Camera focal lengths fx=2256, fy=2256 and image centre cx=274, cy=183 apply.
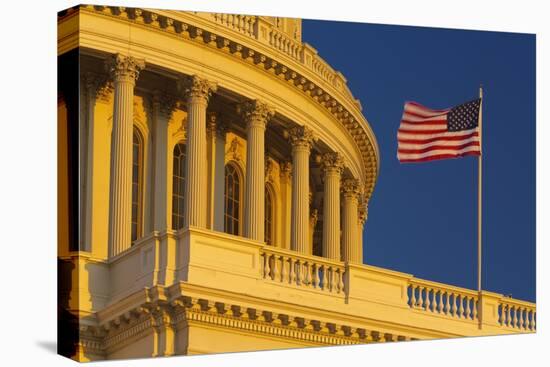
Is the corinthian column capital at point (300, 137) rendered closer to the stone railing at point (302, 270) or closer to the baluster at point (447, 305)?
the baluster at point (447, 305)

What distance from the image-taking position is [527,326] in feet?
118

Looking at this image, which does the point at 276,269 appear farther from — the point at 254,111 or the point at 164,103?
the point at 254,111

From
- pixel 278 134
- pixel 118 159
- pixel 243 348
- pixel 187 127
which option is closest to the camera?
pixel 243 348

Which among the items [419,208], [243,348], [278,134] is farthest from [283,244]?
[243,348]

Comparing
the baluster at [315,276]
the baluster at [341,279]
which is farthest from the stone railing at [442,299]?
the baluster at [315,276]

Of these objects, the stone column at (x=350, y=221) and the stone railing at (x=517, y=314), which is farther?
the stone column at (x=350, y=221)

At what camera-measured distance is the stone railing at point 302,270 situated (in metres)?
33.8

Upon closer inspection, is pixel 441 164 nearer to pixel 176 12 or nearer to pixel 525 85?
pixel 525 85

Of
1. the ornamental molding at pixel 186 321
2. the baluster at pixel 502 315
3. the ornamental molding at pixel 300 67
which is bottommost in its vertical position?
the ornamental molding at pixel 186 321

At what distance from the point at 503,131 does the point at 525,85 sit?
0.87m

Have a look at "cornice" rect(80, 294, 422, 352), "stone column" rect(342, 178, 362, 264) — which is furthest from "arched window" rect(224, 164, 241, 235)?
"cornice" rect(80, 294, 422, 352)

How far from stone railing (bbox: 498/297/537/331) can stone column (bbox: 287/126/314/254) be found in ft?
13.6

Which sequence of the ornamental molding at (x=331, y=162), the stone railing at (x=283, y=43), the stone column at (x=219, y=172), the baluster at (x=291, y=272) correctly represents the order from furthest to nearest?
the ornamental molding at (x=331, y=162) → the stone column at (x=219, y=172) → the stone railing at (x=283, y=43) → the baluster at (x=291, y=272)

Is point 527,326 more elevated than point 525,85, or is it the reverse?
point 525,85
